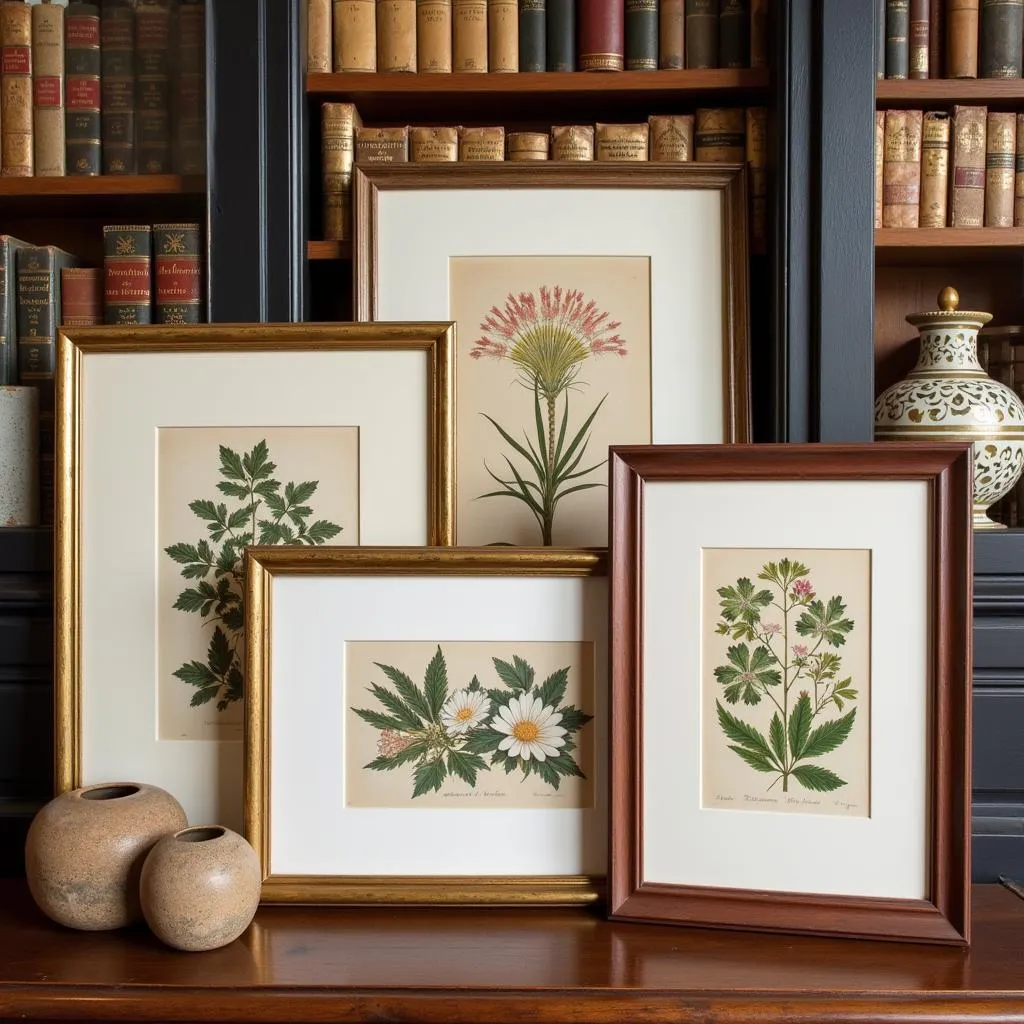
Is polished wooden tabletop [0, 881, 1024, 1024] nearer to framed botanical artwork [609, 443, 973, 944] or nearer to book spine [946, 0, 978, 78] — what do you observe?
framed botanical artwork [609, 443, 973, 944]

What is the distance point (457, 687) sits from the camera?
3.48ft

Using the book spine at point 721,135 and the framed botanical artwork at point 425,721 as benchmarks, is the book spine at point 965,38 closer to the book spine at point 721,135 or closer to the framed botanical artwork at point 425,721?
the book spine at point 721,135

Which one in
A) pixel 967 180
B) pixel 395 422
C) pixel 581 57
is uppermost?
pixel 581 57

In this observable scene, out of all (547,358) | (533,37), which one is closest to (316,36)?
(533,37)

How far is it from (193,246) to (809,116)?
0.71 meters

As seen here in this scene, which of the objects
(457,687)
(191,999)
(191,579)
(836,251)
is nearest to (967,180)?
(836,251)

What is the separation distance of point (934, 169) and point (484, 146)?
54 cm

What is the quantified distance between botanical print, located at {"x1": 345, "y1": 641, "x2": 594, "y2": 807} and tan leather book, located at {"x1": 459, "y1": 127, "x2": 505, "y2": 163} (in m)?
0.58

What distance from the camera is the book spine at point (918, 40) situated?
123cm

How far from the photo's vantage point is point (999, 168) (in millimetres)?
1237

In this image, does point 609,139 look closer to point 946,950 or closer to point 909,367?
point 909,367

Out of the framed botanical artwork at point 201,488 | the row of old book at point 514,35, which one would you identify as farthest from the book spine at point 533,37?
the framed botanical artwork at point 201,488

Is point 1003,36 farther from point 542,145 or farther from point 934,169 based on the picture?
point 542,145

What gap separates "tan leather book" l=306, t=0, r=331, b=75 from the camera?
1.23 meters
